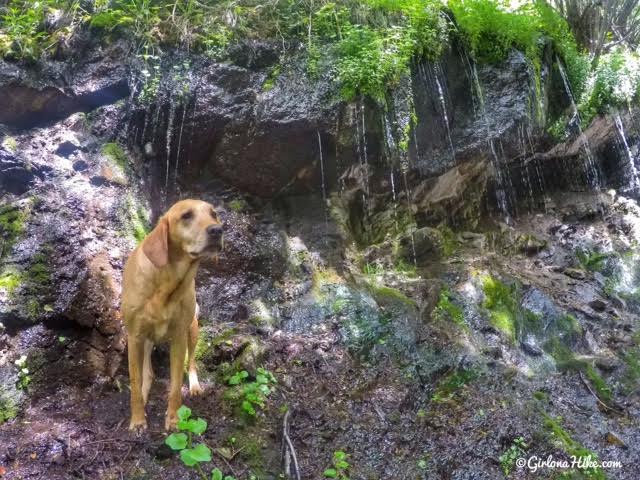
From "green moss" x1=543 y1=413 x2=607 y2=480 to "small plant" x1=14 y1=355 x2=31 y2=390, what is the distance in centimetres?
390

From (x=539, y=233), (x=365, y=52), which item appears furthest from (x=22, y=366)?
(x=539, y=233)

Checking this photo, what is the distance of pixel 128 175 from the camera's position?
568 cm

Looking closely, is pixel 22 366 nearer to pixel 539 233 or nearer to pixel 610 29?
pixel 539 233

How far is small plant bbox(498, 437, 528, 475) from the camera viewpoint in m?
3.77

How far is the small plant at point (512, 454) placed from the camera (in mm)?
3768

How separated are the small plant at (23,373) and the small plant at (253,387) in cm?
147

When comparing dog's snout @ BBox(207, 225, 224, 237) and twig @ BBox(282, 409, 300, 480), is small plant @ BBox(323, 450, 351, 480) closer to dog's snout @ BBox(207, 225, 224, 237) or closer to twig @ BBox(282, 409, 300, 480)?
twig @ BBox(282, 409, 300, 480)

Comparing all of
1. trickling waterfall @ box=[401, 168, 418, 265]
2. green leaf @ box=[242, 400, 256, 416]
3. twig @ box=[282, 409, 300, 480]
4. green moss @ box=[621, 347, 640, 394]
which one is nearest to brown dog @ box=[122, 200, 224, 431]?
green leaf @ box=[242, 400, 256, 416]

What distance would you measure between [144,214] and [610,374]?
4960 mm

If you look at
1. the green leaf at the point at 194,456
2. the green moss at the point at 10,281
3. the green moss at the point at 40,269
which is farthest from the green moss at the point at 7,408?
the green leaf at the point at 194,456

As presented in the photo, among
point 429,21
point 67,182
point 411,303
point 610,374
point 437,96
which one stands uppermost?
point 429,21

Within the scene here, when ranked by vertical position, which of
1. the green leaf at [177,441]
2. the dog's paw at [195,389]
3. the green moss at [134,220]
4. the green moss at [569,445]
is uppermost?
the green moss at [134,220]

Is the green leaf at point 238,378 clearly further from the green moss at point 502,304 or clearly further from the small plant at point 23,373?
the green moss at point 502,304

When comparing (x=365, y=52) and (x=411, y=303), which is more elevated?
(x=365, y=52)
